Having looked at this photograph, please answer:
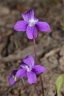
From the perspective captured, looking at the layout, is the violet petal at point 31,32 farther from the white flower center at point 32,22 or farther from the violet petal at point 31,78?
the violet petal at point 31,78

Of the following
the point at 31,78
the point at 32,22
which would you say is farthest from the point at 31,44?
the point at 31,78

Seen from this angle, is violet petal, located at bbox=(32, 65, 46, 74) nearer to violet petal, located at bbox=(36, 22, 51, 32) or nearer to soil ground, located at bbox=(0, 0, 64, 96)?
violet petal, located at bbox=(36, 22, 51, 32)

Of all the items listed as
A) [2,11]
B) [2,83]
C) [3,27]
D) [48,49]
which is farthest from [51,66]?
[2,11]

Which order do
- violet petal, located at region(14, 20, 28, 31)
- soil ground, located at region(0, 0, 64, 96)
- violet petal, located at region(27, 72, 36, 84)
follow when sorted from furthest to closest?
soil ground, located at region(0, 0, 64, 96) → violet petal, located at region(14, 20, 28, 31) → violet petal, located at region(27, 72, 36, 84)

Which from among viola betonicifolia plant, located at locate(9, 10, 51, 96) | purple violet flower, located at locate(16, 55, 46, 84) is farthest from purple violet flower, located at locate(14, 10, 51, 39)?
purple violet flower, located at locate(16, 55, 46, 84)

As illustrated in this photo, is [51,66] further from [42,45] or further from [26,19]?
[26,19]

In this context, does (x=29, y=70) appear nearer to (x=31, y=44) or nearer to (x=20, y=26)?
(x=20, y=26)

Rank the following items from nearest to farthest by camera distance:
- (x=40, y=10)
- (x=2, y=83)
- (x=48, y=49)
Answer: (x=2, y=83) → (x=48, y=49) → (x=40, y=10)
